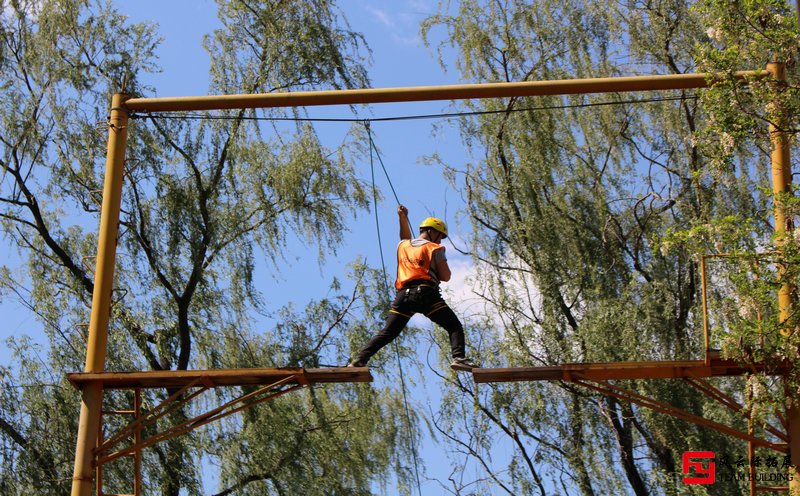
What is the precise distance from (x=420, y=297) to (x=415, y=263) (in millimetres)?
339

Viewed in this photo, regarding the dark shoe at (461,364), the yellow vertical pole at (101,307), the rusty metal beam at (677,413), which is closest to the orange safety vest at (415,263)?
the dark shoe at (461,364)

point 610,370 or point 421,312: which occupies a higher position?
point 421,312

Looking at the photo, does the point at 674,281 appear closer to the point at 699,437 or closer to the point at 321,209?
the point at 699,437

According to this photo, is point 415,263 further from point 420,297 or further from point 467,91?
point 467,91

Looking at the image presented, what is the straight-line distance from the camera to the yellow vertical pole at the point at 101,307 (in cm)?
996

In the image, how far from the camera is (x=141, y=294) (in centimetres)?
1738

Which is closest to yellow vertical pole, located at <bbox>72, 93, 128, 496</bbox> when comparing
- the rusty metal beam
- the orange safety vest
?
the orange safety vest

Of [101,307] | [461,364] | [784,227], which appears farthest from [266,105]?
[784,227]

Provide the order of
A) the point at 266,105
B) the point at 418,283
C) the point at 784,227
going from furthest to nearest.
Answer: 1. the point at 418,283
2. the point at 266,105
3. the point at 784,227

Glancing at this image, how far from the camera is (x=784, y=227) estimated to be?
32.5ft

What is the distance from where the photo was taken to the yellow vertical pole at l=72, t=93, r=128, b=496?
9.96m

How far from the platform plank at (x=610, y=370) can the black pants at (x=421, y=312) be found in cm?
70

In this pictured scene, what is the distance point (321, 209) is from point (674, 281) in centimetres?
578

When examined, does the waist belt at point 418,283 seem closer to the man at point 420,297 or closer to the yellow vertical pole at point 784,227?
the man at point 420,297
